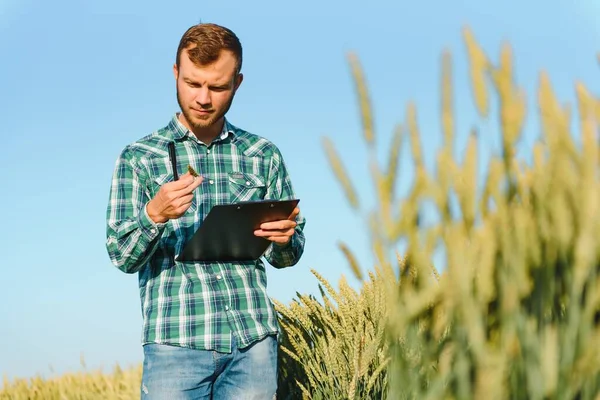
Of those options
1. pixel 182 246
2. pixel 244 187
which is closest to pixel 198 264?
pixel 182 246

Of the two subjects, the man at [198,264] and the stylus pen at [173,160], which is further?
the stylus pen at [173,160]

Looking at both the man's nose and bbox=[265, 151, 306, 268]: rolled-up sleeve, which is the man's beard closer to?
the man's nose

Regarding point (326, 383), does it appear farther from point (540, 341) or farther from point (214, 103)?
point (540, 341)

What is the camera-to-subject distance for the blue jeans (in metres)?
2.63

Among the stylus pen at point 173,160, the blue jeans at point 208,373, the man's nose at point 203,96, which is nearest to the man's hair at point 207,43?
the man's nose at point 203,96

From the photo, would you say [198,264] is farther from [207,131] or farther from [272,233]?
[207,131]

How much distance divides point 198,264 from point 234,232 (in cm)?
28

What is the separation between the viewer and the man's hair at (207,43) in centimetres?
278

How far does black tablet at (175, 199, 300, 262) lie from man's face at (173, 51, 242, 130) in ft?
1.64

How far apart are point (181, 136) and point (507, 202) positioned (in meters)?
2.01

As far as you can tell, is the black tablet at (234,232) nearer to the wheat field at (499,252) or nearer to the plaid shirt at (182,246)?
the plaid shirt at (182,246)

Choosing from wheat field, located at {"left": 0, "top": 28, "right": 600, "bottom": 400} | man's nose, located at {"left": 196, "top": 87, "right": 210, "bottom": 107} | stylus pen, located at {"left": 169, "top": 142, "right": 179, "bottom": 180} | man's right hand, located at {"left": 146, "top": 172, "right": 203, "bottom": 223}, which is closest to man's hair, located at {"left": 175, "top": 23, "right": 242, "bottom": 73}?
man's nose, located at {"left": 196, "top": 87, "right": 210, "bottom": 107}

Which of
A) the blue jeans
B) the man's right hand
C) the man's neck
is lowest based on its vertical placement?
the blue jeans

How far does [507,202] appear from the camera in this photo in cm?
107
